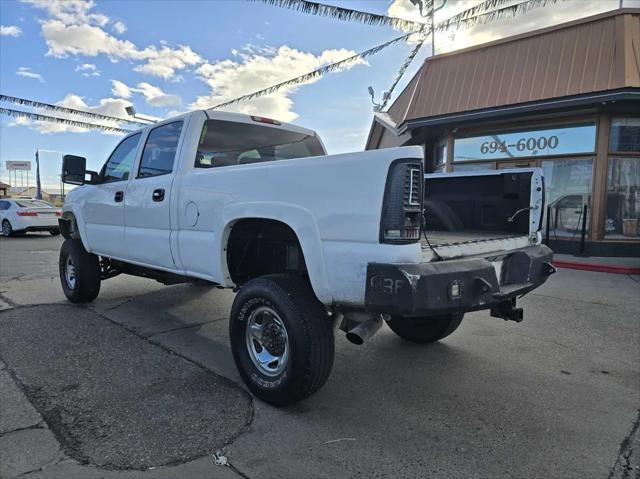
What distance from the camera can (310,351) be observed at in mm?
2814

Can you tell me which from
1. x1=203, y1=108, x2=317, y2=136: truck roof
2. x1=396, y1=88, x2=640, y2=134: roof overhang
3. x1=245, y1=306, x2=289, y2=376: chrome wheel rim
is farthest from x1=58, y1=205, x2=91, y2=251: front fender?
x1=396, y1=88, x2=640, y2=134: roof overhang

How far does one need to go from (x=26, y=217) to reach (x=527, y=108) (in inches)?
635

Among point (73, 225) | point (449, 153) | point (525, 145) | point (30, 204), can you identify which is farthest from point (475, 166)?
point (30, 204)

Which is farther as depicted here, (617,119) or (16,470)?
(617,119)

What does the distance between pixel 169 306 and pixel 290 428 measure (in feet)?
11.4

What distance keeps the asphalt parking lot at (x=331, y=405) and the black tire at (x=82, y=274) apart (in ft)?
1.60

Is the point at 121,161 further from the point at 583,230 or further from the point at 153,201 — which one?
the point at 583,230

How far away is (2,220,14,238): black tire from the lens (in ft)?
54.2

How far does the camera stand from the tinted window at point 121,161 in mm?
4925

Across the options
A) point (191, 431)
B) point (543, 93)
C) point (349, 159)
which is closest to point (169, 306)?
point (191, 431)

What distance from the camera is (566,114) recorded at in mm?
11086

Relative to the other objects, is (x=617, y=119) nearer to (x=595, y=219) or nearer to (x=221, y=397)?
(x=595, y=219)

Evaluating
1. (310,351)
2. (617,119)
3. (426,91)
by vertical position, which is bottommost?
(310,351)

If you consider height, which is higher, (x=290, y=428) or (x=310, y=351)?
(x=310, y=351)
